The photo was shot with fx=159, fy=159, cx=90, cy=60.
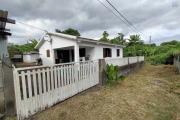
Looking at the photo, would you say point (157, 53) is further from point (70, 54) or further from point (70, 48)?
point (70, 48)

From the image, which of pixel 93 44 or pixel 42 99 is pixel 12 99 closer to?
pixel 42 99

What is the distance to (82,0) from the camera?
23.8 feet

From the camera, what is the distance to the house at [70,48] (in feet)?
42.3

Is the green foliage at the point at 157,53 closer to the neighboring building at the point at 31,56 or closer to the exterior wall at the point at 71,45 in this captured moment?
the exterior wall at the point at 71,45

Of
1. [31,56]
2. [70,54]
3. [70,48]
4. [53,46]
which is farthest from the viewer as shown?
[31,56]

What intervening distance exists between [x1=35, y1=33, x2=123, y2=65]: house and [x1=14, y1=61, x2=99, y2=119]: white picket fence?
21.3 ft

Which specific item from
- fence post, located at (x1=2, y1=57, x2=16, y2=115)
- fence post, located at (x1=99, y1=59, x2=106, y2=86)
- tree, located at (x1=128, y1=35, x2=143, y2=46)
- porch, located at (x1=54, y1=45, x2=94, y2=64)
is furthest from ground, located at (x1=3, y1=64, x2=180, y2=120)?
tree, located at (x1=128, y1=35, x2=143, y2=46)

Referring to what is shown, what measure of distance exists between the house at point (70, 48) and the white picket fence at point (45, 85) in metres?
6.50

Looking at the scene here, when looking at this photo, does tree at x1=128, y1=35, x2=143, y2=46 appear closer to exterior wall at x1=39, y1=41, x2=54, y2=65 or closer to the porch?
the porch

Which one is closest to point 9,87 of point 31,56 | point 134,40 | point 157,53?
point 31,56

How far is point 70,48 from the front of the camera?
53.1 ft

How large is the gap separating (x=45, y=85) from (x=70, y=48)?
11857mm

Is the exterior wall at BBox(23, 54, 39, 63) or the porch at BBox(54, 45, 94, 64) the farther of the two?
the exterior wall at BBox(23, 54, 39, 63)

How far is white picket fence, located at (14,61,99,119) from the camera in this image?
3832 millimetres
